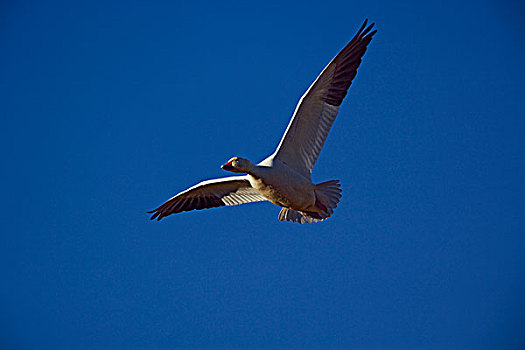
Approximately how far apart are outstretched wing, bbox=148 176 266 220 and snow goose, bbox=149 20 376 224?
17 millimetres

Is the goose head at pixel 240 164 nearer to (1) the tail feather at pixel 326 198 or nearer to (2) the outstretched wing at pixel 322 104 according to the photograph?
(2) the outstretched wing at pixel 322 104

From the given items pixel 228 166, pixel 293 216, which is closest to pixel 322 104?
pixel 228 166

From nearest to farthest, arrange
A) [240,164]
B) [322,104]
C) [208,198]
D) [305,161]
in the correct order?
[240,164]
[322,104]
[305,161]
[208,198]

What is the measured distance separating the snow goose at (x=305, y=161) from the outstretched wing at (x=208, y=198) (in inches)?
0.7

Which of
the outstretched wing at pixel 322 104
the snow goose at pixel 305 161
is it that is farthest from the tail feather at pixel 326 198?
the outstretched wing at pixel 322 104

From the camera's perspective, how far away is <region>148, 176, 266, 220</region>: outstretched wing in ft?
31.9

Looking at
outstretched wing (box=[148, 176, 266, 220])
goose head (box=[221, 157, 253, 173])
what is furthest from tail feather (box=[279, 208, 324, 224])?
goose head (box=[221, 157, 253, 173])

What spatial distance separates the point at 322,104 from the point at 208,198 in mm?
2494

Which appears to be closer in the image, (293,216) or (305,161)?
(305,161)

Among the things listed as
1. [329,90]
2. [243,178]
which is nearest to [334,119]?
[329,90]

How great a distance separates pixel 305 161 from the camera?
9.31 m

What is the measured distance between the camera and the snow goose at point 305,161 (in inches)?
339

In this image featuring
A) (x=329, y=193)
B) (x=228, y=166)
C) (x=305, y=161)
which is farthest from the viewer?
(x=329, y=193)

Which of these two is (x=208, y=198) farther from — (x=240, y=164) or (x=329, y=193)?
(x=329, y=193)
